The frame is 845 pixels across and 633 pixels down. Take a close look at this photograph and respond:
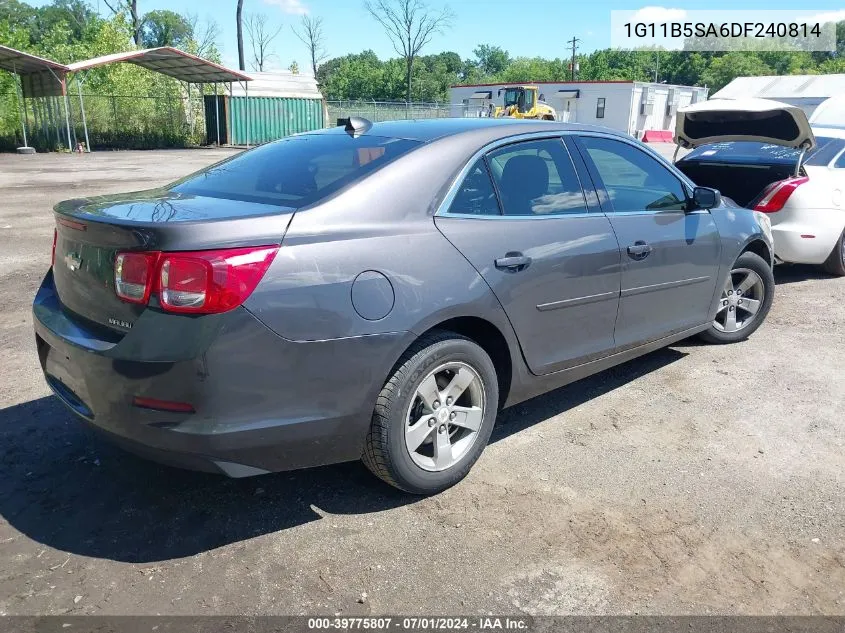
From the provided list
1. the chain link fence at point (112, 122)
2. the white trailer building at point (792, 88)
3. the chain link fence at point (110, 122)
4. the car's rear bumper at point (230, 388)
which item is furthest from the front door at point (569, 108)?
the car's rear bumper at point (230, 388)

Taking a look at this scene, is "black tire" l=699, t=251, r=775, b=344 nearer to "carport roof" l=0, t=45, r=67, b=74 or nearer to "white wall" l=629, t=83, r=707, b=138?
"carport roof" l=0, t=45, r=67, b=74

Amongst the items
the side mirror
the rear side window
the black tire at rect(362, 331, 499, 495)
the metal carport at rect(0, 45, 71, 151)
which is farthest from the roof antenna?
the metal carport at rect(0, 45, 71, 151)

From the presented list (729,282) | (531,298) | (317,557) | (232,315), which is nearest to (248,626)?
(317,557)

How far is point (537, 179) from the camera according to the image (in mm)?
3715

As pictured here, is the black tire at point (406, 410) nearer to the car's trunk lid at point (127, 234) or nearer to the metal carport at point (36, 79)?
the car's trunk lid at point (127, 234)

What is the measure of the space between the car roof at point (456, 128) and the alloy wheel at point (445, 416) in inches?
44.8

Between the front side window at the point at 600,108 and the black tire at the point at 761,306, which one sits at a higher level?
the front side window at the point at 600,108

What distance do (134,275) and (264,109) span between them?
33.1 meters

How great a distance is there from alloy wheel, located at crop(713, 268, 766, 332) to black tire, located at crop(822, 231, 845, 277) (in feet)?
8.88

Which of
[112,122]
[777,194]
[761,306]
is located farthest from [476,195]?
[112,122]

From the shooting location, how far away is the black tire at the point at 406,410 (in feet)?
9.73

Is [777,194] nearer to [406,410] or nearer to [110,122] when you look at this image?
[406,410]

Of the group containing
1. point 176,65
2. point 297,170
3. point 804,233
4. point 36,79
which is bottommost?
point 804,233

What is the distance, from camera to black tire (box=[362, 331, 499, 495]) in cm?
297
